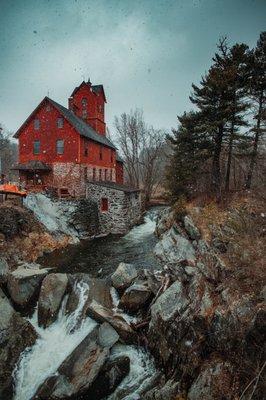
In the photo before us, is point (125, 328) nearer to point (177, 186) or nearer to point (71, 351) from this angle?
point (71, 351)

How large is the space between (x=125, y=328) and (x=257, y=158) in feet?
46.4

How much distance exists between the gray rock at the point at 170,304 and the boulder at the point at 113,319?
0.93m

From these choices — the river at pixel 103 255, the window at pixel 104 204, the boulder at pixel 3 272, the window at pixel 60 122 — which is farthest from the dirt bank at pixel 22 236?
the window at pixel 60 122

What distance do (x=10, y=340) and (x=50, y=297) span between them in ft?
7.40

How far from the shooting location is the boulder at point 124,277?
12.9 m

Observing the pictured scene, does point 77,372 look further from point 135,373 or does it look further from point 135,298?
point 135,298

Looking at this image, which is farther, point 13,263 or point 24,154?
Answer: point 24,154

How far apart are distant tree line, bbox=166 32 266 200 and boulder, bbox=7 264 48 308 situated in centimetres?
1093

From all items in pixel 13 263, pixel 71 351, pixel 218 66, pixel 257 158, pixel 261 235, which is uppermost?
pixel 218 66

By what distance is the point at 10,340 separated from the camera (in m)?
9.56

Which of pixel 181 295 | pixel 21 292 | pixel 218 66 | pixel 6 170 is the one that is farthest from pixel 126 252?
pixel 6 170

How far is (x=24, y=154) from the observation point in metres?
30.5

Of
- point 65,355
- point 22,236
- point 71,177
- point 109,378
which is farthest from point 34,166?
point 109,378

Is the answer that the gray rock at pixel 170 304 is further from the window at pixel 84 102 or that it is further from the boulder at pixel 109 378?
the window at pixel 84 102
